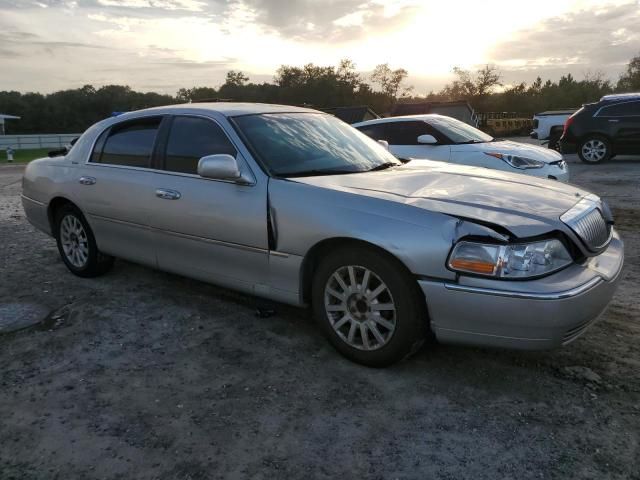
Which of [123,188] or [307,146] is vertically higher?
[307,146]

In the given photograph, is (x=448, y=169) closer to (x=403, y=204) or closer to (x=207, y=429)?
(x=403, y=204)

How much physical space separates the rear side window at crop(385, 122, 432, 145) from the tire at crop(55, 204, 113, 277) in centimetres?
543

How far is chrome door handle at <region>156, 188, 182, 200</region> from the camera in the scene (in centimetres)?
395

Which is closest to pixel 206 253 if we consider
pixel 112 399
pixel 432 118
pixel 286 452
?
pixel 112 399

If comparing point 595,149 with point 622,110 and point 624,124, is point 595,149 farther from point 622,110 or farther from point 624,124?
point 622,110

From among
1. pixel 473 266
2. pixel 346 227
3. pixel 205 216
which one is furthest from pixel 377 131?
pixel 473 266

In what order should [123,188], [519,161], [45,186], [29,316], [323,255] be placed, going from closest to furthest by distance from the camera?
[323,255] → [29,316] → [123,188] → [45,186] → [519,161]

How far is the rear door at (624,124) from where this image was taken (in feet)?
42.9

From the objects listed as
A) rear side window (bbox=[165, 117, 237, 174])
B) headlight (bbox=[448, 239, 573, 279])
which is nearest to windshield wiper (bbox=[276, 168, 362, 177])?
rear side window (bbox=[165, 117, 237, 174])

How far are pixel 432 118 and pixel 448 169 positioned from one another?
5.21m

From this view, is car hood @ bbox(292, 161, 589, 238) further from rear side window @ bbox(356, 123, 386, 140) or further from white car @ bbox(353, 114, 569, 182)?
rear side window @ bbox(356, 123, 386, 140)

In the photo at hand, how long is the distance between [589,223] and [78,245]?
429 cm

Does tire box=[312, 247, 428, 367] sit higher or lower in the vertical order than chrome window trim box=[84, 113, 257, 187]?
lower

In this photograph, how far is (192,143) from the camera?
407cm
